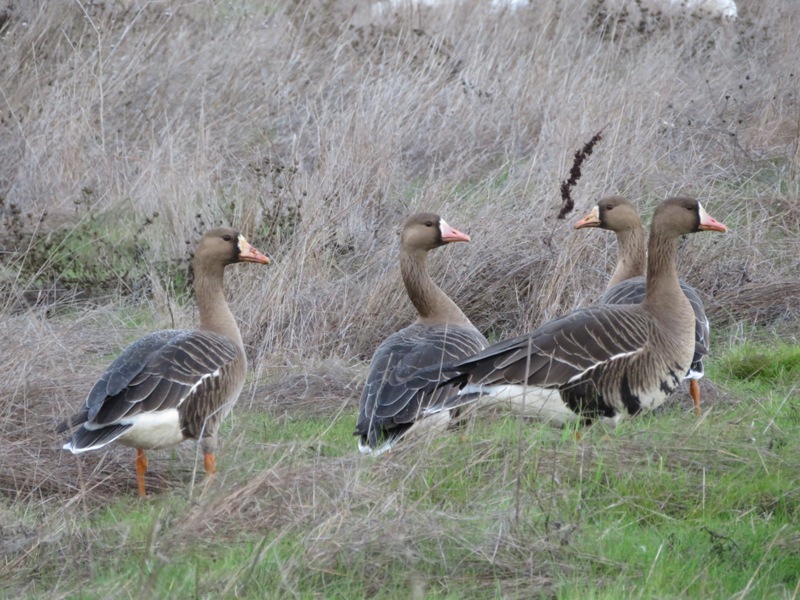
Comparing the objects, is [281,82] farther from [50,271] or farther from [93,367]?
[93,367]

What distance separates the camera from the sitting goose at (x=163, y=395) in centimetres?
533

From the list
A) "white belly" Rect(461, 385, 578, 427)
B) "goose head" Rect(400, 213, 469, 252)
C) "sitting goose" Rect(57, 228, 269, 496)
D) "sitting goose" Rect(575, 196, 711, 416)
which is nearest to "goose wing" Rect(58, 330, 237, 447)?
"sitting goose" Rect(57, 228, 269, 496)

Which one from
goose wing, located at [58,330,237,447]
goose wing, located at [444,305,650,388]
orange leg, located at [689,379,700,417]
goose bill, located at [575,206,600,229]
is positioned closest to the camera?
goose wing, located at [58,330,237,447]

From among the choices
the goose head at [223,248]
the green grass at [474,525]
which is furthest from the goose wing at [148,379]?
the goose head at [223,248]

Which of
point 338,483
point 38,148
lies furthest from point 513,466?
point 38,148

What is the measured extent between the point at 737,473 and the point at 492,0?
9.53 meters

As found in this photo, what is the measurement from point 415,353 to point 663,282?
4.57ft

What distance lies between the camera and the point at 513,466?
4.81m

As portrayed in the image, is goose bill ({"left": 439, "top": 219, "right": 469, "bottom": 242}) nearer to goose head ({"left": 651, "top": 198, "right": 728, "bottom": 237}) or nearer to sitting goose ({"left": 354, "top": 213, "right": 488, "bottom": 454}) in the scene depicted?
sitting goose ({"left": 354, "top": 213, "right": 488, "bottom": 454})

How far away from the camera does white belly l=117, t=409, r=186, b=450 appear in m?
5.39

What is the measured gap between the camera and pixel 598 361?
5648 millimetres

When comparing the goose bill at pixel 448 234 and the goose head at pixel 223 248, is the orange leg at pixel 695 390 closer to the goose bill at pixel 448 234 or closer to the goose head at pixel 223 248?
the goose bill at pixel 448 234

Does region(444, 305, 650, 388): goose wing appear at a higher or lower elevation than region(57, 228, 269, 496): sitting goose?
higher

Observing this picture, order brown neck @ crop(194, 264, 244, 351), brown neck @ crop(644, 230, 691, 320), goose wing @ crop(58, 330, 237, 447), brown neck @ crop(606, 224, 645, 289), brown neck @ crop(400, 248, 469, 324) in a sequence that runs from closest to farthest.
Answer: goose wing @ crop(58, 330, 237, 447), brown neck @ crop(644, 230, 691, 320), brown neck @ crop(194, 264, 244, 351), brown neck @ crop(400, 248, 469, 324), brown neck @ crop(606, 224, 645, 289)
